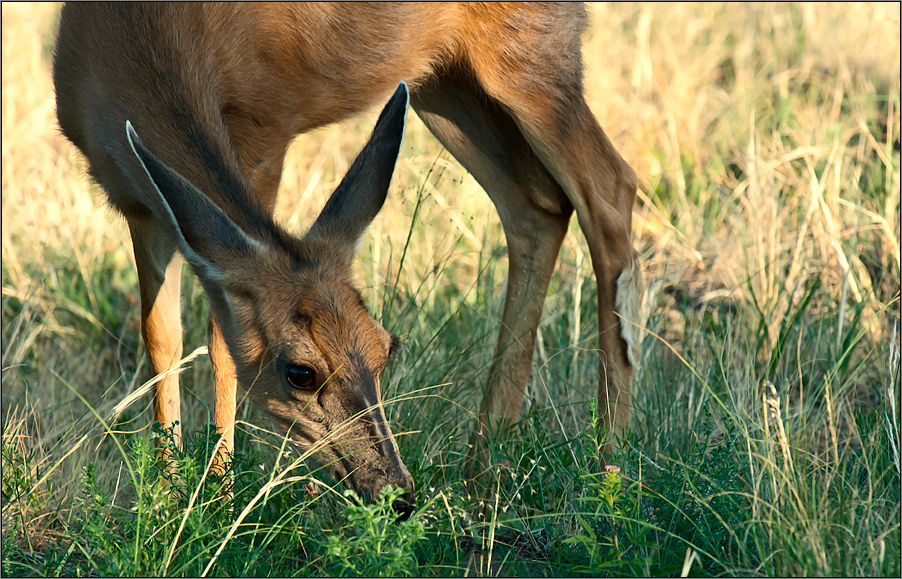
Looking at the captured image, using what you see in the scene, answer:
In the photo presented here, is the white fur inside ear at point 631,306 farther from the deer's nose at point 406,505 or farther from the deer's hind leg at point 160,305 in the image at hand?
the deer's hind leg at point 160,305

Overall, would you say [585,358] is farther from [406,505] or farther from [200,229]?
[200,229]

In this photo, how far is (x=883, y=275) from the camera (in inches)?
209

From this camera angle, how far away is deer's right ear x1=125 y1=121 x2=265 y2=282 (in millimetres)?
3271

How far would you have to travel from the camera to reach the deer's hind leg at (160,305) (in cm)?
449

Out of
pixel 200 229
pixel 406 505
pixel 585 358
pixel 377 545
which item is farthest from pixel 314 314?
Result: pixel 585 358

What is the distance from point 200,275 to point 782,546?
232 cm

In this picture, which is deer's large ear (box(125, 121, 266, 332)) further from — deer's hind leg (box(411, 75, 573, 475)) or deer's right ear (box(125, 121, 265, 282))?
deer's hind leg (box(411, 75, 573, 475))

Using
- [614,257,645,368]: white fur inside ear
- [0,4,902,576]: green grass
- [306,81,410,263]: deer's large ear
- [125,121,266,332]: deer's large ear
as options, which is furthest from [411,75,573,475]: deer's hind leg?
[125,121,266,332]: deer's large ear

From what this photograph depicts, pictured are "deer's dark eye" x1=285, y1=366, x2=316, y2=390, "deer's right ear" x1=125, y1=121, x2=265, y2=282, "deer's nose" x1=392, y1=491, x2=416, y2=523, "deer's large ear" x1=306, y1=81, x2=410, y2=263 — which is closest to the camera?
"deer's right ear" x1=125, y1=121, x2=265, y2=282

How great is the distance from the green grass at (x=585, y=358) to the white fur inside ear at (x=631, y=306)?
5.5 inches

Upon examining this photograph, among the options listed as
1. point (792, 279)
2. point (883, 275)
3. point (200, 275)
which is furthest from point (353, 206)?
point (883, 275)

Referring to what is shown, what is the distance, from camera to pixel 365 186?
3.77 metres

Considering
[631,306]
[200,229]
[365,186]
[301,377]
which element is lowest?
[301,377]

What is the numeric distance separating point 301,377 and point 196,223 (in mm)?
677
